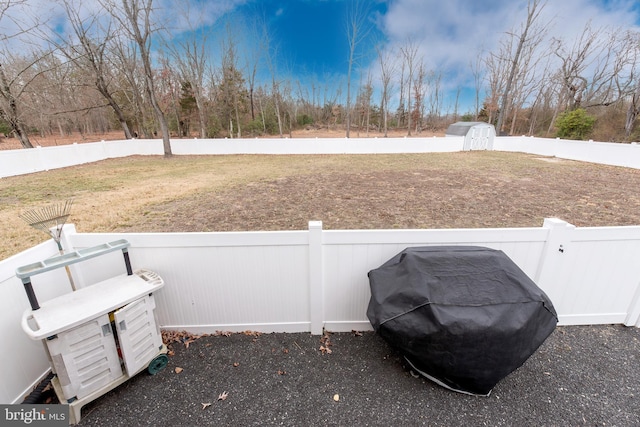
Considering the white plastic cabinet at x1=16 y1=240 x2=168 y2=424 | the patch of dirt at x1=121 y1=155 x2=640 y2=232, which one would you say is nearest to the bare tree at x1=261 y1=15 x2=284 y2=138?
the patch of dirt at x1=121 y1=155 x2=640 y2=232

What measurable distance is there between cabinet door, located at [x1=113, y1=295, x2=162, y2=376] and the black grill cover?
166cm

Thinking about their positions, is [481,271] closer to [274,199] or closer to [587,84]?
[274,199]

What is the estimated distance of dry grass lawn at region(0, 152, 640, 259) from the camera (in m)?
5.30

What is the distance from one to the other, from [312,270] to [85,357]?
63.3 inches

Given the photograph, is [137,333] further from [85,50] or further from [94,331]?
[85,50]

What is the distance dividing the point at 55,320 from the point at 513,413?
2.92 metres

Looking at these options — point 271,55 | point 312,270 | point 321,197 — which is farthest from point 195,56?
point 312,270

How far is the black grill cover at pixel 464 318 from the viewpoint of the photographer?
157 centimetres

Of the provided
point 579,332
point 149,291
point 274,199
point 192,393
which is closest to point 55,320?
point 149,291

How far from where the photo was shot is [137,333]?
6.26ft

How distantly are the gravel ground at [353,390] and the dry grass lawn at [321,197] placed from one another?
297 centimetres

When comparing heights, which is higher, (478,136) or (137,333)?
(478,136)

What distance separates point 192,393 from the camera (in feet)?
6.25

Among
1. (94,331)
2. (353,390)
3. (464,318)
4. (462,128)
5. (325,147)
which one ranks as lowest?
(353,390)
